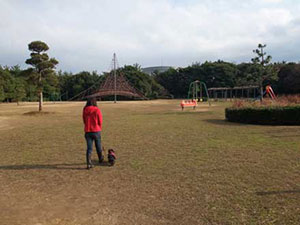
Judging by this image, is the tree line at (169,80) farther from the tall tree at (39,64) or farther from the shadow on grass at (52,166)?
the shadow on grass at (52,166)

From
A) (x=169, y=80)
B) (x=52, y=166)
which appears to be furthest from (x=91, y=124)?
(x=169, y=80)

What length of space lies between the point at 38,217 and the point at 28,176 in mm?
1964

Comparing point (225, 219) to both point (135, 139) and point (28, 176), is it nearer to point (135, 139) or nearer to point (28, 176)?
point (28, 176)

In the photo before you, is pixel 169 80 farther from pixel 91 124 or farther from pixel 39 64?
pixel 91 124

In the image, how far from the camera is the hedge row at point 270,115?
11.3 m

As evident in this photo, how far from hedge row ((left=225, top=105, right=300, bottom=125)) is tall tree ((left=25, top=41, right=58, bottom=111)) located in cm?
1583

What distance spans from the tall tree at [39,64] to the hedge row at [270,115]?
51.9 feet

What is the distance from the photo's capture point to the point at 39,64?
2106cm

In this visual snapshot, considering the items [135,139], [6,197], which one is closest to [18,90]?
[135,139]

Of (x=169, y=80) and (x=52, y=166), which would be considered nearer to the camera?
(x=52, y=166)

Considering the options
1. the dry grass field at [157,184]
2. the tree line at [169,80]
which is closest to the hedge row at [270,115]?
the dry grass field at [157,184]

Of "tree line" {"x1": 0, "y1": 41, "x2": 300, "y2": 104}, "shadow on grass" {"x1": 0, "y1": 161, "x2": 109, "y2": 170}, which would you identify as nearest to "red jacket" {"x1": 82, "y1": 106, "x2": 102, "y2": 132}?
"shadow on grass" {"x1": 0, "y1": 161, "x2": 109, "y2": 170}

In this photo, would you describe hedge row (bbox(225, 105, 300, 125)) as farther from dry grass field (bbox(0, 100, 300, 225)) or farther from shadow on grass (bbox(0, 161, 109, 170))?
shadow on grass (bbox(0, 161, 109, 170))

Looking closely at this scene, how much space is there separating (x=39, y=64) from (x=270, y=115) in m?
17.7
